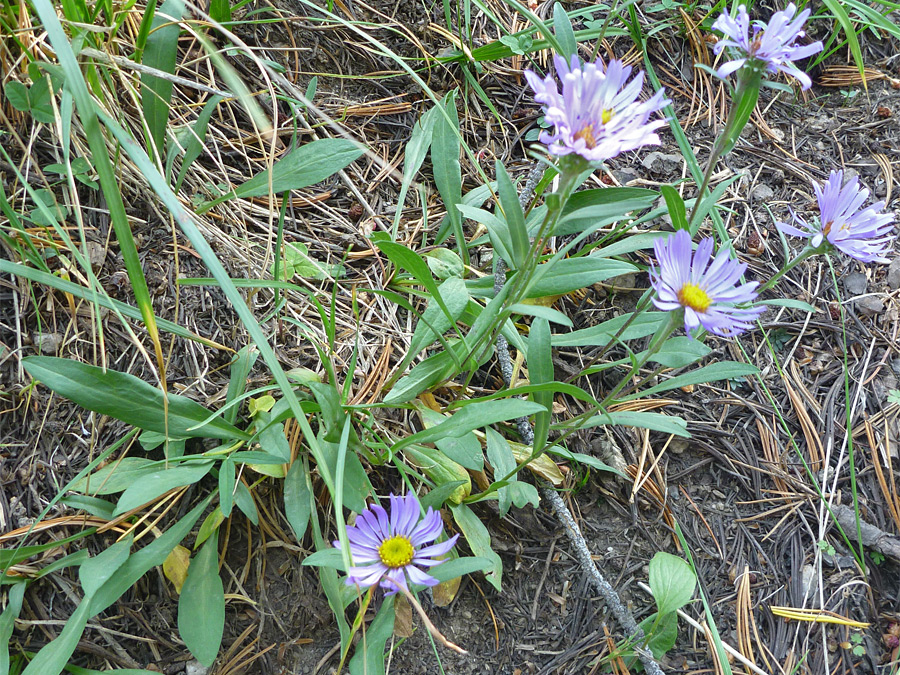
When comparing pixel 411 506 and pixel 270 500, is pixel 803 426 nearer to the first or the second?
pixel 411 506

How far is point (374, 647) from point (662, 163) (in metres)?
1.57

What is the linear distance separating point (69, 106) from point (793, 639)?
6.54ft

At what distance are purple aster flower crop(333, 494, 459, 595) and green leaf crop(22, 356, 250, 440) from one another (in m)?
0.37

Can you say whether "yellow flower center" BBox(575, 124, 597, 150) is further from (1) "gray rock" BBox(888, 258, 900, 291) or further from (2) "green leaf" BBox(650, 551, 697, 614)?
(1) "gray rock" BBox(888, 258, 900, 291)

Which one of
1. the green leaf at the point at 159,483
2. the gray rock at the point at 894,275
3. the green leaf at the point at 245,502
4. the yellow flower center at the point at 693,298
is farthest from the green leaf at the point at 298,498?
the gray rock at the point at 894,275

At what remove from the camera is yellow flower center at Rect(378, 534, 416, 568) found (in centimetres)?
125

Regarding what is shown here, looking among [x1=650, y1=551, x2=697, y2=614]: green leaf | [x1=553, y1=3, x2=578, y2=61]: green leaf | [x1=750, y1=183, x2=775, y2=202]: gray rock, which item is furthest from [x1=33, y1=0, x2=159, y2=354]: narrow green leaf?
[x1=750, y1=183, x2=775, y2=202]: gray rock

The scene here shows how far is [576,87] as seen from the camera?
1.04 m

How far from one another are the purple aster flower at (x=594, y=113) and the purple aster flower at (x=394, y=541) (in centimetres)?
73

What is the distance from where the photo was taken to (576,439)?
1.65 m

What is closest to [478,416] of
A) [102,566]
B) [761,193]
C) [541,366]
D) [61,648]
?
[541,366]

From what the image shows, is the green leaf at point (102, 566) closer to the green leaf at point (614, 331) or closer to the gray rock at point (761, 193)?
the green leaf at point (614, 331)

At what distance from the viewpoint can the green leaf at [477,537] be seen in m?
1.44

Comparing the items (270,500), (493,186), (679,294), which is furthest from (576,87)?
(270,500)
